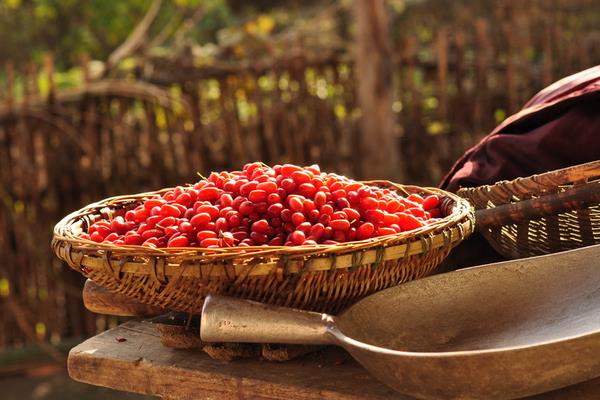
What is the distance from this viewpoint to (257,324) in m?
1.18

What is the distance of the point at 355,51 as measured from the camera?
387 centimetres

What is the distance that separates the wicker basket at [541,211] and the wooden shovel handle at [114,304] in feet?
2.11

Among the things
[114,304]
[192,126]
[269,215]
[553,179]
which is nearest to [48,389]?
[192,126]

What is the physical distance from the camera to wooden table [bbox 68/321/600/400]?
120 centimetres

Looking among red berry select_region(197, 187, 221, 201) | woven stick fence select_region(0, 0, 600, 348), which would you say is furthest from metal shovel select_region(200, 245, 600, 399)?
woven stick fence select_region(0, 0, 600, 348)

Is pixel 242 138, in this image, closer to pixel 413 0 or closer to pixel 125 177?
pixel 125 177

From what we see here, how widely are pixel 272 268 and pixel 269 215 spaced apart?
15 cm

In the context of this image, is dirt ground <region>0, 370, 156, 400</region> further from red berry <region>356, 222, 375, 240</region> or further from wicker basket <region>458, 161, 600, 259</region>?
red berry <region>356, 222, 375, 240</region>

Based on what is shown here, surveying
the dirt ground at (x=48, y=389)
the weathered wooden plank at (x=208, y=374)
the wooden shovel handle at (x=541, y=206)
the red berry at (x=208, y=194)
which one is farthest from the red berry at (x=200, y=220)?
the dirt ground at (x=48, y=389)

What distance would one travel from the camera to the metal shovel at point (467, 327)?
1027 millimetres

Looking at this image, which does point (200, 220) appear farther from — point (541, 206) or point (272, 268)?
point (541, 206)

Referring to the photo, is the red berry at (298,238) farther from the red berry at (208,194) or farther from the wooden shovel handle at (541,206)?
the wooden shovel handle at (541,206)

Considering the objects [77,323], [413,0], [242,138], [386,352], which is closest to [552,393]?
[386,352]

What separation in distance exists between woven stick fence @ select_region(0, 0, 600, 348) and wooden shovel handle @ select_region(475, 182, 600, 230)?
2299mm
